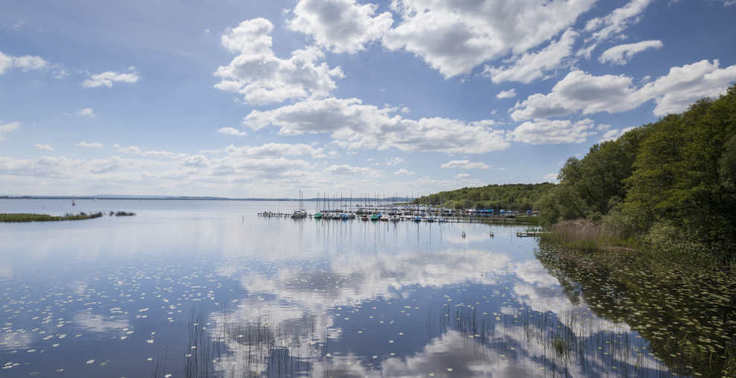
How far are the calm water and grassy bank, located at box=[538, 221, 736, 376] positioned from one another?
2.88 ft

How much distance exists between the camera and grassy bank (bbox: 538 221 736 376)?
12188mm

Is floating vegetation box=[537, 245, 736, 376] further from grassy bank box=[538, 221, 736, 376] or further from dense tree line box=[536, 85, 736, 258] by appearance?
dense tree line box=[536, 85, 736, 258]

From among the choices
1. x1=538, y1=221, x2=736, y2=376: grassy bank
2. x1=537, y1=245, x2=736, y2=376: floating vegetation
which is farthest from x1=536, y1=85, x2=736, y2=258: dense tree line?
x1=537, y1=245, x2=736, y2=376: floating vegetation

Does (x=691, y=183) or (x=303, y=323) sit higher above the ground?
(x=691, y=183)

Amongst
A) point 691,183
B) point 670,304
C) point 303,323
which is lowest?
point 303,323

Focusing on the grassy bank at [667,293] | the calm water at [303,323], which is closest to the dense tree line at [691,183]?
the grassy bank at [667,293]

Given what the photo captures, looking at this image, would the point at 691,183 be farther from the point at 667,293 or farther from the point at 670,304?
the point at 670,304

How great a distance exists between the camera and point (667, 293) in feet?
64.2

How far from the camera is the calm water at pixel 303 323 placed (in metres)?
11.8

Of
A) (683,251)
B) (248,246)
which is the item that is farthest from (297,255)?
(683,251)

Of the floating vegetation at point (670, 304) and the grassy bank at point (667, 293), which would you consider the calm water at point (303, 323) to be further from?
the grassy bank at point (667, 293)

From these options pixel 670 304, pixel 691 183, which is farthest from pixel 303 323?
pixel 691 183

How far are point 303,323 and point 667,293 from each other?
62.3 ft

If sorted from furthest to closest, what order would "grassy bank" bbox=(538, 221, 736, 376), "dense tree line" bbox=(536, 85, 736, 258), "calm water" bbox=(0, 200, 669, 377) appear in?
"dense tree line" bbox=(536, 85, 736, 258), "grassy bank" bbox=(538, 221, 736, 376), "calm water" bbox=(0, 200, 669, 377)
